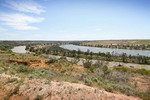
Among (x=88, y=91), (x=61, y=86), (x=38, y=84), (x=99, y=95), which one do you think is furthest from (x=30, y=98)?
(x=99, y=95)

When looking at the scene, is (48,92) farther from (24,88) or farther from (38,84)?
(24,88)

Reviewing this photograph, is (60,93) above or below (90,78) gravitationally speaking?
above

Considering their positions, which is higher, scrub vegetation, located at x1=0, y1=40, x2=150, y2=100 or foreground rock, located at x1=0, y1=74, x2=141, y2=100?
foreground rock, located at x1=0, y1=74, x2=141, y2=100

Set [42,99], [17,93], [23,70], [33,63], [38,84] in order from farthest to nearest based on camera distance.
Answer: [33,63], [23,70], [38,84], [17,93], [42,99]

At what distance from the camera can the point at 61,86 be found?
696cm

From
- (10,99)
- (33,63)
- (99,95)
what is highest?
(99,95)

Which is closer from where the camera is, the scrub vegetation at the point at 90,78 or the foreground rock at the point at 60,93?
the foreground rock at the point at 60,93

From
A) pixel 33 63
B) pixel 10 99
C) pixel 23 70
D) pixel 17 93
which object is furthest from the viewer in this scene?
pixel 33 63

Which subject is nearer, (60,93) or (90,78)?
(60,93)

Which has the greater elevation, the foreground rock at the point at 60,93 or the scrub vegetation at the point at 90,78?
the foreground rock at the point at 60,93

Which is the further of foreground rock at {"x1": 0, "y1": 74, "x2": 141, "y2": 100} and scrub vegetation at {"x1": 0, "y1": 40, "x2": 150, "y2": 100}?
scrub vegetation at {"x1": 0, "y1": 40, "x2": 150, "y2": 100}

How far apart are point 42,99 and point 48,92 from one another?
1.74ft

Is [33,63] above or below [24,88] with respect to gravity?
below

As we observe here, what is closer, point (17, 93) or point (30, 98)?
point (30, 98)
